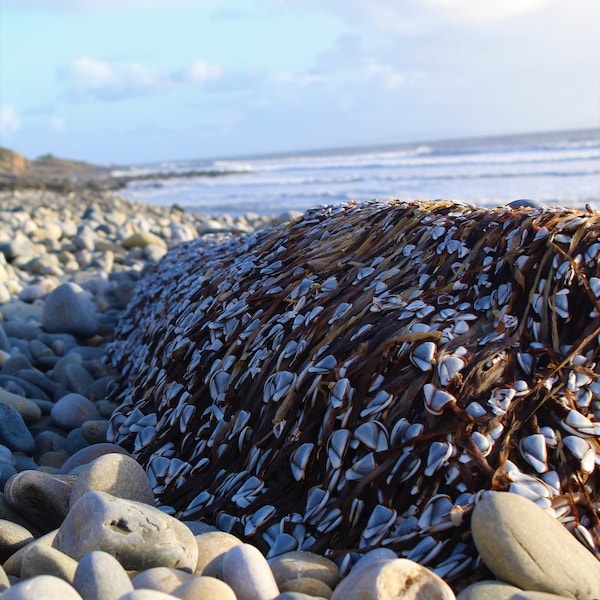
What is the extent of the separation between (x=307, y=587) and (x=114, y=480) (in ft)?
2.42

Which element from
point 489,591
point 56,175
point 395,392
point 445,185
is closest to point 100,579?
point 489,591

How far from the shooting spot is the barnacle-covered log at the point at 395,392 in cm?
196

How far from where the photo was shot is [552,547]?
1702 millimetres

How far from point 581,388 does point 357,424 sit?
697 millimetres

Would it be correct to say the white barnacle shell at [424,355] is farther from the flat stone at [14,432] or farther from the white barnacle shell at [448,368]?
the flat stone at [14,432]

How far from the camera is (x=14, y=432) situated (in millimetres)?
2924

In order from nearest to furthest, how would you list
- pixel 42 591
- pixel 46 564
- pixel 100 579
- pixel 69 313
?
pixel 42 591 < pixel 100 579 < pixel 46 564 < pixel 69 313

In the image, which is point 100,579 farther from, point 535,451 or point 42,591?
point 535,451

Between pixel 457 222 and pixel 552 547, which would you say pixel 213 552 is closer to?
pixel 552 547

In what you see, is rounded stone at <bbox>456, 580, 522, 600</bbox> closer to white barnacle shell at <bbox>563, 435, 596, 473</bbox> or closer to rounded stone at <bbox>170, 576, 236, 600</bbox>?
white barnacle shell at <bbox>563, 435, 596, 473</bbox>

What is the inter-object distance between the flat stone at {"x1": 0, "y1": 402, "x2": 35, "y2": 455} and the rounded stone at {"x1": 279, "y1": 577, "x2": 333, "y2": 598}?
1.65 m

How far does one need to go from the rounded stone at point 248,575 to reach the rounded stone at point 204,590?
2.2 inches

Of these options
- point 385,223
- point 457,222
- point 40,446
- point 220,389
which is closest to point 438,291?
point 457,222

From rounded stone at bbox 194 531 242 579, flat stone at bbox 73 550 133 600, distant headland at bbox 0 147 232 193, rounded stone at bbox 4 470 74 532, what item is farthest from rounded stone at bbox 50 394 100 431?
distant headland at bbox 0 147 232 193
